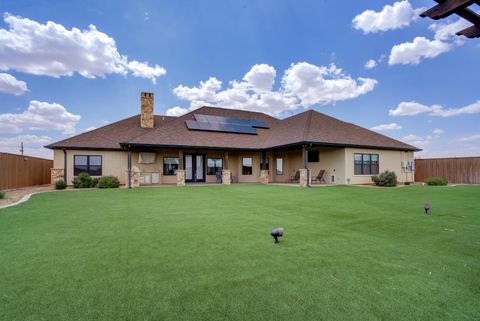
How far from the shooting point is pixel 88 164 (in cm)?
1552

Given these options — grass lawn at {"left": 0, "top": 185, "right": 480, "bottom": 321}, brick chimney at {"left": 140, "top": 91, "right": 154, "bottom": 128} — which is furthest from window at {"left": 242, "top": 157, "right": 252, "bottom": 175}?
grass lawn at {"left": 0, "top": 185, "right": 480, "bottom": 321}

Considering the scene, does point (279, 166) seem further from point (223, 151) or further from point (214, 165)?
point (214, 165)

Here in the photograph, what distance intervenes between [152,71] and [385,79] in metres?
17.4

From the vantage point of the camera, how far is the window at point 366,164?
1588cm

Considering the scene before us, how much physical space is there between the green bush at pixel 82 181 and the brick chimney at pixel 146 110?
5593 millimetres

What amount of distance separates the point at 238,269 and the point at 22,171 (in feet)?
57.4

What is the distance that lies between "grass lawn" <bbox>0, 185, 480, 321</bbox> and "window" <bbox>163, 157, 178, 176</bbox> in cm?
1120

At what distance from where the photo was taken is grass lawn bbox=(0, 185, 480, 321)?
221 cm

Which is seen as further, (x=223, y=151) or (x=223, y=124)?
(x=223, y=124)

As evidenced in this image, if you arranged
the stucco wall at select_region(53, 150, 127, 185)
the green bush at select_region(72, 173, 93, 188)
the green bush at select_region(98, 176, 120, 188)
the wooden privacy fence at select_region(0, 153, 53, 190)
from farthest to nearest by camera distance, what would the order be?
the stucco wall at select_region(53, 150, 127, 185), the green bush at select_region(72, 173, 93, 188), the green bush at select_region(98, 176, 120, 188), the wooden privacy fence at select_region(0, 153, 53, 190)

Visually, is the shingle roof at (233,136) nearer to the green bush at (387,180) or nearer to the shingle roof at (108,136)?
the shingle roof at (108,136)

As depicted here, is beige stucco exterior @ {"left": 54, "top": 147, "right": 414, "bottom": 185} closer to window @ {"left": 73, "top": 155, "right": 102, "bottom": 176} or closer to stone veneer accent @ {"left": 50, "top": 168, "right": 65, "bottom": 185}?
window @ {"left": 73, "top": 155, "right": 102, "bottom": 176}

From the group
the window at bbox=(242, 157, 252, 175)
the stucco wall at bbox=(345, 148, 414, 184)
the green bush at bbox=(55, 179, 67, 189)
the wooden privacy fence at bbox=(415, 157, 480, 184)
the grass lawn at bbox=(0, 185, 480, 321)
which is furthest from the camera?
the window at bbox=(242, 157, 252, 175)

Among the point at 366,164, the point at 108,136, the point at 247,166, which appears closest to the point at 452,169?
the point at 366,164
